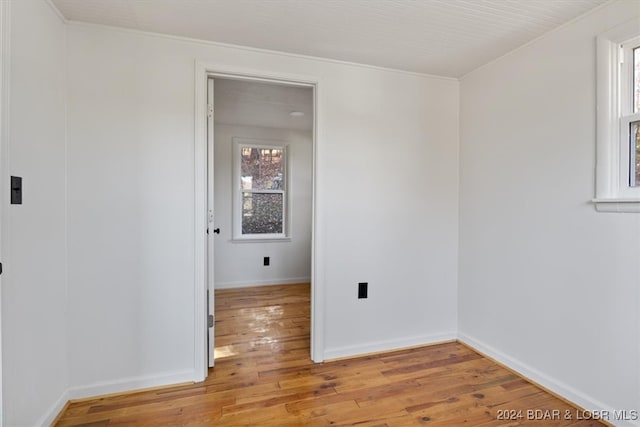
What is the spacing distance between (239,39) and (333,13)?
678mm

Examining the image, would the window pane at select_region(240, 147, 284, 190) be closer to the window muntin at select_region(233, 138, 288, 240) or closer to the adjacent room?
the window muntin at select_region(233, 138, 288, 240)

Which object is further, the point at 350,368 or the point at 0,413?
the point at 350,368

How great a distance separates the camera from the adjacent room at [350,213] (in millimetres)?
1712

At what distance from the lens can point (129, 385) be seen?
205cm

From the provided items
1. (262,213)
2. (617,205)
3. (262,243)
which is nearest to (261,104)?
(262,213)

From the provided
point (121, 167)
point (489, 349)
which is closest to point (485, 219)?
point (489, 349)

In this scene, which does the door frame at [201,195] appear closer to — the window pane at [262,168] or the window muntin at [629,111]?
the window muntin at [629,111]

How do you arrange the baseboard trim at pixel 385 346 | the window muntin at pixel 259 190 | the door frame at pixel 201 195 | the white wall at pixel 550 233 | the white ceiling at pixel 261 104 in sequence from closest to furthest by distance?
the white wall at pixel 550 233
the door frame at pixel 201 195
the baseboard trim at pixel 385 346
the white ceiling at pixel 261 104
the window muntin at pixel 259 190

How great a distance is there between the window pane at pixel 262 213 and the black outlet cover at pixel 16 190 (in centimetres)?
333

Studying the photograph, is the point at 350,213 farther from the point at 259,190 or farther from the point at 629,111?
the point at 259,190

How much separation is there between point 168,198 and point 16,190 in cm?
76

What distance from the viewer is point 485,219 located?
2.58m

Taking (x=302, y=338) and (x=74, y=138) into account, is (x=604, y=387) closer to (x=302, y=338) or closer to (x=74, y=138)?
(x=302, y=338)

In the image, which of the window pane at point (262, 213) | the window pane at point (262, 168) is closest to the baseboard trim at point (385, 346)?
the window pane at point (262, 213)
